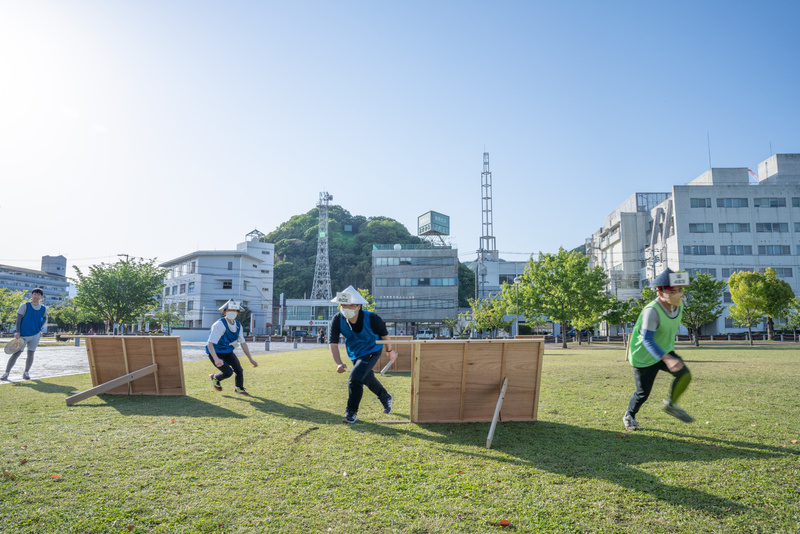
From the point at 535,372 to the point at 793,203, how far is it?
250 ft

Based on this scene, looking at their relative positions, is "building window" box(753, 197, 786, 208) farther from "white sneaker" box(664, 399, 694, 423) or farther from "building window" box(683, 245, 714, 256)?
"white sneaker" box(664, 399, 694, 423)

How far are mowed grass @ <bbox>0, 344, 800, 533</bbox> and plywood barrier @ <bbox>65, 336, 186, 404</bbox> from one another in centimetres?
114

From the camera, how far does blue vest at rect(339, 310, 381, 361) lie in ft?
22.2

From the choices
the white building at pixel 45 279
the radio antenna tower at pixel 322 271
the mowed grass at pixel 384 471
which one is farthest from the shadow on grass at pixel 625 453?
the white building at pixel 45 279

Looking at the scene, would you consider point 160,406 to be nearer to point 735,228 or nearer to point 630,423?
point 630,423

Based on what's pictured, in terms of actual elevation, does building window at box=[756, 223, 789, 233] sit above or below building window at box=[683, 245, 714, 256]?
above

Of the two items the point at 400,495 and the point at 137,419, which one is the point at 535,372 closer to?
the point at 400,495

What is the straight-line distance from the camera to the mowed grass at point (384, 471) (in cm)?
330

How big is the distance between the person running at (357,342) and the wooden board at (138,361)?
369 centimetres

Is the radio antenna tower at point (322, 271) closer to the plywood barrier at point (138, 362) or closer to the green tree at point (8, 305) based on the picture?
the green tree at point (8, 305)

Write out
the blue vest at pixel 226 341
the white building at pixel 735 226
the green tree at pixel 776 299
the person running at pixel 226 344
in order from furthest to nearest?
the white building at pixel 735 226
the green tree at pixel 776 299
the blue vest at pixel 226 341
the person running at pixel 226 344

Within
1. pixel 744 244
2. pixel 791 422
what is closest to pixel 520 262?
pixel 744 244

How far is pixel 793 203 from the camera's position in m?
63.9

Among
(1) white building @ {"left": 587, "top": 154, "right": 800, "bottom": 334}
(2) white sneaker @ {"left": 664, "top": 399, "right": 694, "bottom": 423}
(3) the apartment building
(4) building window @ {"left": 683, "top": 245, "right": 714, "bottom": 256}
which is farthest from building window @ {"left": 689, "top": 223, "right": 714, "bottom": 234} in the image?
(2) white sneaker @ {"left": 664, "top": 399, "right": 694, "bottom": 423}
